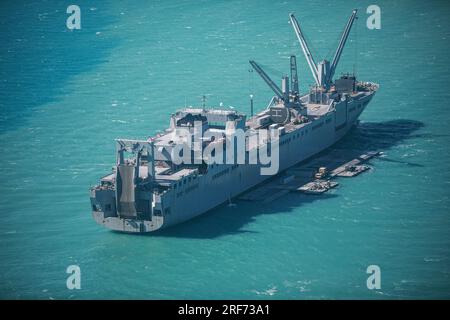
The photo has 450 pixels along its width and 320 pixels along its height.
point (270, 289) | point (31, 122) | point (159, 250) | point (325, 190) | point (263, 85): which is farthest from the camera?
point (263, 85)

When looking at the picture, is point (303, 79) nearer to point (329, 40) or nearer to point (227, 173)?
point (329, 40)

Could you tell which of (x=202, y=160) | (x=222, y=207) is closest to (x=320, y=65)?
(x=222, y=207)

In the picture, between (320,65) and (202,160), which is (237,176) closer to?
(202,160)

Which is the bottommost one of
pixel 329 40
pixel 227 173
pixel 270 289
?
pixel 270 289


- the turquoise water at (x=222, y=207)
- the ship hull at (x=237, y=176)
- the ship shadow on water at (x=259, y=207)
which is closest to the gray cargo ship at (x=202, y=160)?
the ship hull at (x=237, y=176)

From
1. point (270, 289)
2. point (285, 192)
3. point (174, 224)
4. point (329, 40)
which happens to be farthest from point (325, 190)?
point (329, 40)

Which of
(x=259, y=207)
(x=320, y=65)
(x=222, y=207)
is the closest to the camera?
(x=259, y=207)

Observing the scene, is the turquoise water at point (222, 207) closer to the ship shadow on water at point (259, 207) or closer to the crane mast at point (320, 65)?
the ship shadow on water at point (259, 207)
